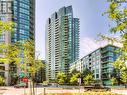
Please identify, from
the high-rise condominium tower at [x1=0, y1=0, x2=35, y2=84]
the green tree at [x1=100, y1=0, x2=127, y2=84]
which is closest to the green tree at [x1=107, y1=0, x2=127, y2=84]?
the green tree at [x1=100, y1=0, x2=127, y2=84]

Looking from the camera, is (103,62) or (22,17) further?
(103,62)

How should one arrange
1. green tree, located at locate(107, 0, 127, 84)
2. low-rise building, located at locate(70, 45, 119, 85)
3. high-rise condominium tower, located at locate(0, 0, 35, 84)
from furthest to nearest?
1. low-rise building, located at locate(70, 45, 119, 85)
2. high-rise condominium tower, located at locate(0, 0, 35, 84)
3. green tree, located at locate(107, 0, 127, 84)

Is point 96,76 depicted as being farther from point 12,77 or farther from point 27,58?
point 27,58

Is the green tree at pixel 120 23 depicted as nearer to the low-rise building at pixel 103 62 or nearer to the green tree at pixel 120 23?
the green tree at pixel 120 23

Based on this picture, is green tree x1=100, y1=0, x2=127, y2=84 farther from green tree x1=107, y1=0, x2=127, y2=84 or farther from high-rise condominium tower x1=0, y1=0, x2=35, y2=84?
high-rise condominium tower x1=0, y1=0, x2=35, y2=84

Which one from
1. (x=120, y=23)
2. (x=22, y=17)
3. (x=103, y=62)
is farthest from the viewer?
(x=103, y=62)

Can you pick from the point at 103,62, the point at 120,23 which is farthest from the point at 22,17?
the point at 120,23

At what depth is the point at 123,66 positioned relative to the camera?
1678cm

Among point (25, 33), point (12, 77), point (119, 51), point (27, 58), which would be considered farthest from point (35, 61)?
point (25, 33)

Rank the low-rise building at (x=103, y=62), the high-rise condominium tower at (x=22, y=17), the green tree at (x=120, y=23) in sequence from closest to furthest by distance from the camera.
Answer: the green tree at (x=120, y=23) → the high-rise condominium tower at (x=22, y=17) → the low-rise building at (x=103, y=62)

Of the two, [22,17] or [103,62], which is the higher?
[22,17]

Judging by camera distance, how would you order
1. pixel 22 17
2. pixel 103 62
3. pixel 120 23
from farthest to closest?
pixel 103 62
pixel 22 17
pixel 120 23

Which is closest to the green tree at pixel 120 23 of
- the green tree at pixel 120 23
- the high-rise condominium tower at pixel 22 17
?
the green tree at pixel 120 23

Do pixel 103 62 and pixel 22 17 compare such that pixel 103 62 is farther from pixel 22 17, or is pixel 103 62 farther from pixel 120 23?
pixel 120 23
